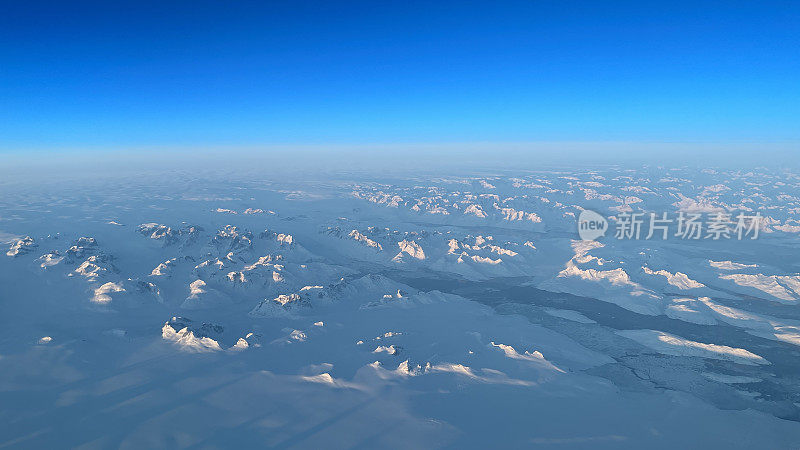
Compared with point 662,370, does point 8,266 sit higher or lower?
higher

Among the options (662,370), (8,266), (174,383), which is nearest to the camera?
(174,383)

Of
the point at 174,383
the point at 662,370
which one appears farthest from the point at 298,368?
the point at 662,370

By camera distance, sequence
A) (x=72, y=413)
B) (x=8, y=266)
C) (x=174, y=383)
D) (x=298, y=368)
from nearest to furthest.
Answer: (x=72, y=413)
(x=174, y=383)
(x=298, y=368)
(x=8, y=266)

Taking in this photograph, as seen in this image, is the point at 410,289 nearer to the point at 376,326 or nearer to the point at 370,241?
the point at 376,326

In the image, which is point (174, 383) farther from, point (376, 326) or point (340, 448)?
point (376, 326)

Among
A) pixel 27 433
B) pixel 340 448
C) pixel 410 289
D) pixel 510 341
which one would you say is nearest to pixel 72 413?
pixel 27 433

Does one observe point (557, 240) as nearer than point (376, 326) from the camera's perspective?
No
